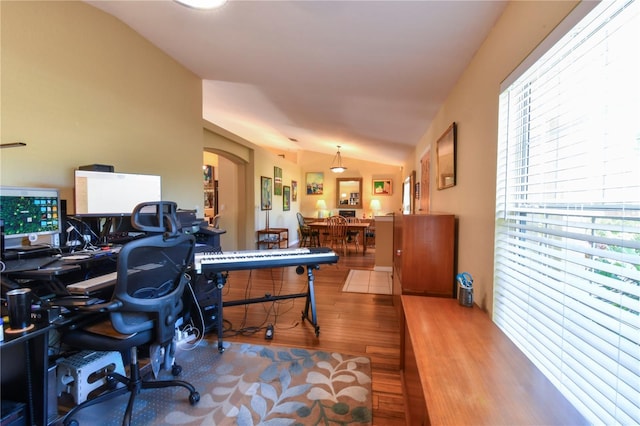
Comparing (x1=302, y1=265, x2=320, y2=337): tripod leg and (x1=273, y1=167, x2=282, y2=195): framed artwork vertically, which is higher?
(x1=273, y1=167, x2=282, y2=195): framed artwork

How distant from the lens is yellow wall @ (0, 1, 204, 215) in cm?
173

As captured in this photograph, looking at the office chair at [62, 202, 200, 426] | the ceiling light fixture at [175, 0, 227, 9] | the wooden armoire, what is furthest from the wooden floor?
the ceiling light fixture at [175, 0, 227, 9]

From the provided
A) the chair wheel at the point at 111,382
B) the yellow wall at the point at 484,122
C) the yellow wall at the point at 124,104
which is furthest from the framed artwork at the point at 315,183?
the chair wheel at the point at 111,382

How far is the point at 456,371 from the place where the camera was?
1.12 meters

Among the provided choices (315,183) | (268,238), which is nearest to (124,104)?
(268,238)

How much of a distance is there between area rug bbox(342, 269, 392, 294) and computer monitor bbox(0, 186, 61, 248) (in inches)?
126

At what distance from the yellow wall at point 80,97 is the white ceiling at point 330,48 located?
251 mm

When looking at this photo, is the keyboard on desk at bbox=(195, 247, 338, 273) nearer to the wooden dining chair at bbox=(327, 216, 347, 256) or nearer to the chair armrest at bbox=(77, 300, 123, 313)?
the chair armrest at bbox=(77, 300, 123, 313)

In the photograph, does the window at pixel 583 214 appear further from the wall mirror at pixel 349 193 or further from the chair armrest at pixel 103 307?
the wall mirror at pixel 349 193

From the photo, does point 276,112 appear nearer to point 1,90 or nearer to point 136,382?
point 1,90

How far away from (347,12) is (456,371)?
2.14 metres

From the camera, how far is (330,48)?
227 centimetres

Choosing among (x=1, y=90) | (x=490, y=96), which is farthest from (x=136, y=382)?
(x=490, y=96)

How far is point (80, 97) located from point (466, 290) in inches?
127
